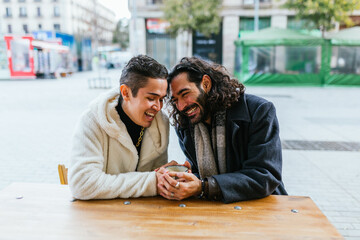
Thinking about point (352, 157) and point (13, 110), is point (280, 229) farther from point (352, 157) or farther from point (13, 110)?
point (13, 110)

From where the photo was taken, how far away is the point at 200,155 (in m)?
2.19

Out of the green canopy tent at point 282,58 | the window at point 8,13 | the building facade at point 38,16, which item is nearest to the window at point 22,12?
the building facade at point 38,16

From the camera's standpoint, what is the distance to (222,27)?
77.8 ft

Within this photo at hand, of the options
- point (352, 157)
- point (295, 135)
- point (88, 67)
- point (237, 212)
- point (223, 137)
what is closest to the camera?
point (237, 212)

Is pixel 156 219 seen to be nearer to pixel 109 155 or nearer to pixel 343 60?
pixel 109 155

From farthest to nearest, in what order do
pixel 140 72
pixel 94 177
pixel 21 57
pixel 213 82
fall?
pixel 21 57 < pixel 213 82 < pixel 140 72 < pixel 94 177

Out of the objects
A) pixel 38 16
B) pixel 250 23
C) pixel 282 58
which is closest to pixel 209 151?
pixel 282 58

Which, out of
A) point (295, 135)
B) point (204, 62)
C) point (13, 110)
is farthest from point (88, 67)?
point (204, 62)

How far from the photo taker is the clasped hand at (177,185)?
1.84m

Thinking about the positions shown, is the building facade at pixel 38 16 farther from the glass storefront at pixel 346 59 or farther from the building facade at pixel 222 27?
the glass storefront at pixel 346 59

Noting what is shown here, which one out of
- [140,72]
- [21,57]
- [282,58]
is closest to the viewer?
[140,72]

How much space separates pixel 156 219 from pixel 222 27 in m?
23.5

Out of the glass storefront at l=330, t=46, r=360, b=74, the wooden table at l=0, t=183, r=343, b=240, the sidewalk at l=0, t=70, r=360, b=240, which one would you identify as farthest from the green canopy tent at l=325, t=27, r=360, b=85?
the wooden table at l=0, t=183, r=343, b=240

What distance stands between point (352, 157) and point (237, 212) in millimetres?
4748
